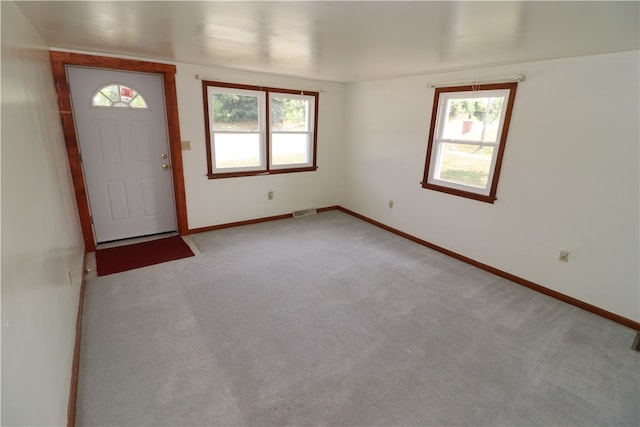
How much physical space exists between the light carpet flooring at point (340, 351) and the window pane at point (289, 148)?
192 centimetres

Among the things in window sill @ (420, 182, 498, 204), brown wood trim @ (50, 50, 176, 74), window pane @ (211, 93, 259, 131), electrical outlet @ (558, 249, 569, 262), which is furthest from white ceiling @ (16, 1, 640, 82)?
electrical outlet @ (558, 249, 569, 262)

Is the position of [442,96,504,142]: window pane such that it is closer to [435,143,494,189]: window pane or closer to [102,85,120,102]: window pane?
[435,143,494,189]: window pane

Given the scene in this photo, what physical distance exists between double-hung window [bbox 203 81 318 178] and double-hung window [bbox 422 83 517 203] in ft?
6.37

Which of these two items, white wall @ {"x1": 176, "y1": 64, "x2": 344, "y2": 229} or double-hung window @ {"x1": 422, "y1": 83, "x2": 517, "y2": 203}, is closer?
double-hung window @ {"x1": 422, "y1": 83, "x2": 517, "y2": 203}

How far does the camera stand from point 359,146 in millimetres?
5012

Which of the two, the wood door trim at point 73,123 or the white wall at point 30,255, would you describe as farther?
the wood door trim at point 73,123

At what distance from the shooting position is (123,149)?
143 inches

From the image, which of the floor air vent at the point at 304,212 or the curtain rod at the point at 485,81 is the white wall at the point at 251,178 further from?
the curtain rod at the point at 485,81

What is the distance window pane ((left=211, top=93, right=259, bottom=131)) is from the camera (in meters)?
4.06

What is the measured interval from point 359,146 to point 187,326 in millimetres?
3668

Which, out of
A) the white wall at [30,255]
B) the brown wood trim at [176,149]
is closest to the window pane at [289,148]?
the brown wood trim at [176,149]

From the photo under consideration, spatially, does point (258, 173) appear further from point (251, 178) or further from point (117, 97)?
point (117, 97)

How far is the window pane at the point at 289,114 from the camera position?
4527 millimetres

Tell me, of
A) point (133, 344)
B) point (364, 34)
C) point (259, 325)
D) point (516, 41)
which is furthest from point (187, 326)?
point (516, 41)
